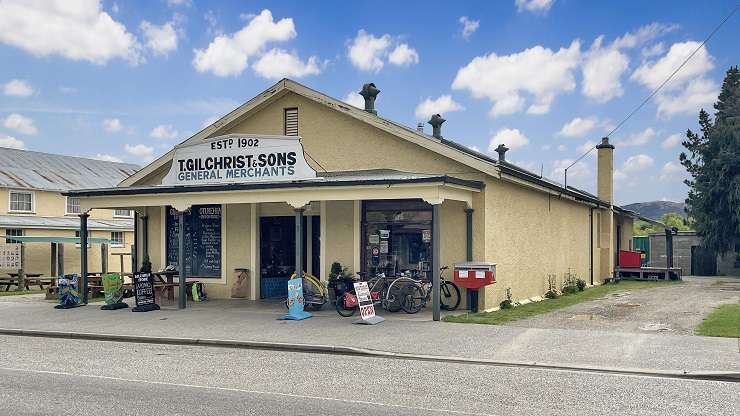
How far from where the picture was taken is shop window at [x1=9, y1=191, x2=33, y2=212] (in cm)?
3203

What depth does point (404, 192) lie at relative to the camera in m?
14.8

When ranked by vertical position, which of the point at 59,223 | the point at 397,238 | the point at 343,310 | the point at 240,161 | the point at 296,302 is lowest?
the point at 343,310

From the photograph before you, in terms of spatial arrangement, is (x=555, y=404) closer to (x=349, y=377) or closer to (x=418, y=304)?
(x=349, y=377)

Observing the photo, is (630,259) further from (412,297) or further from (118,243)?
(118,243)

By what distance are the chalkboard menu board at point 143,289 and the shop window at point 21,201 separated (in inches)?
699

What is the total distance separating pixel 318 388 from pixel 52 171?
31.9 meters

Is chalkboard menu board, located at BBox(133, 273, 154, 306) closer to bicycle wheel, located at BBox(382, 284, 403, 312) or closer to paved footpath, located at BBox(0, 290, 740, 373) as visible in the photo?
paved footpath, located at BBox(0, 290, 740, 373)

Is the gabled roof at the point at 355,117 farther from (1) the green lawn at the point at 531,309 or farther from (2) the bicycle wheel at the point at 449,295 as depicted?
(1) the green lawn at the point at 531,309

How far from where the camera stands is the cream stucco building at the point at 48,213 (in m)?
31.6

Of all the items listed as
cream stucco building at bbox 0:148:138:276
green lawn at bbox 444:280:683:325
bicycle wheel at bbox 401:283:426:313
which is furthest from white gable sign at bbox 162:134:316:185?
cream stucco building at bbox 0:148:138:276

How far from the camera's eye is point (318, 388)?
8.44 meters

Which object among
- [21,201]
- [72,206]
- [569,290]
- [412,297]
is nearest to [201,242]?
[412,297]

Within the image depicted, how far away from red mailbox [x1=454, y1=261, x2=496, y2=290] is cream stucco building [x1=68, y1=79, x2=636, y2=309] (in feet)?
2.57

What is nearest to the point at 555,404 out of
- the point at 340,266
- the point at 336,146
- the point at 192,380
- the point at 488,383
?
the point at 488,383
